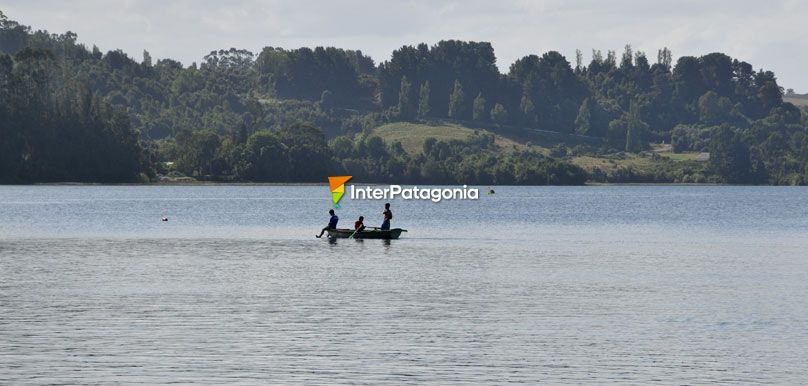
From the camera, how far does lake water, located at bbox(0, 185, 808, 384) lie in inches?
1513

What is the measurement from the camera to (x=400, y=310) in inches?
2057

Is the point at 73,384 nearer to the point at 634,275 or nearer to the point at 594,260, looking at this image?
the point at 634,275

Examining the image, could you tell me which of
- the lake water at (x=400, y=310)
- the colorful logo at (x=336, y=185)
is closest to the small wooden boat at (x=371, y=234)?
the lake water at (x=400, y=310)

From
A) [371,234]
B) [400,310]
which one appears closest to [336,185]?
[371,234]

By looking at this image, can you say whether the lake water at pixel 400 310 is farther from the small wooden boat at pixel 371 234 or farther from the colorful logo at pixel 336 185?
the colorful logo at pixel 336 185

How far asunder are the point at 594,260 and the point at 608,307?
27034 mm

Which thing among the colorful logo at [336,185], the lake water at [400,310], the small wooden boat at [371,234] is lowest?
the lake water at [400,310]

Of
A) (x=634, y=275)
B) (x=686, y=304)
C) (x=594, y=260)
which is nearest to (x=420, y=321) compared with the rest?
(x=686, y=304)

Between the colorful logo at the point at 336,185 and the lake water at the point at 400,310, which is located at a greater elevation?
the colorful logo at the point at 336,185

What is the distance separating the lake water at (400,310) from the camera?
38438mm

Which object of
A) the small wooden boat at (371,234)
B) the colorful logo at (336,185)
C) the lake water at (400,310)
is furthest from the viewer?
the colorful logo at (336,185)

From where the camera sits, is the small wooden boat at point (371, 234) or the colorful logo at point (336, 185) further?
the colorful logo at point (336, 185)

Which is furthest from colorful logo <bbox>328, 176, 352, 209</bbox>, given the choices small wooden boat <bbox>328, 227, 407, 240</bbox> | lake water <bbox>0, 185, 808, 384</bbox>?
small wooden boat <bbox>328, 227, 407, 240</bbox>

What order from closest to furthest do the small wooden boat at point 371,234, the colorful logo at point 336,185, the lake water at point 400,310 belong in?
the lake water at point 400,310
the small wooden boat at point 371,234
the colorful logo at point 336,185
